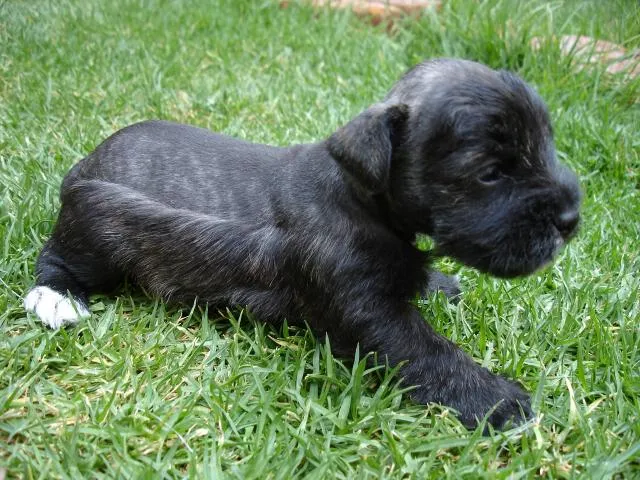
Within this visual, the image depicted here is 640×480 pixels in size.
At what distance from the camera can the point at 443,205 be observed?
2533 millimetres

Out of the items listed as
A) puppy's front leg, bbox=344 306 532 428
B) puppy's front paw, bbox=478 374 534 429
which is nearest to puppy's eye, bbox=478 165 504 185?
puppy's front leg, bbox=344 306 532 428

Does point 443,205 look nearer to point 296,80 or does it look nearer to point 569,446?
point 569,446

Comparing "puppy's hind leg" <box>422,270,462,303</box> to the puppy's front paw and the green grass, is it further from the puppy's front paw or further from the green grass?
the puppy's front paw

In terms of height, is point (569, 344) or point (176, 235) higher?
point (176, 235)

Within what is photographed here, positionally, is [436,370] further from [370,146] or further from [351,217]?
[370,146]

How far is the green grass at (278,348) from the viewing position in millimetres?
2385

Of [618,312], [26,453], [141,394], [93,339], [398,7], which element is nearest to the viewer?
[26,453]

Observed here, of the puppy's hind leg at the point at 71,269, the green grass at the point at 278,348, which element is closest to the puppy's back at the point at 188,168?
the puppy's hind leg at the point at 71,269

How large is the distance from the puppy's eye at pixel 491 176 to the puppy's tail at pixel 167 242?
98cm

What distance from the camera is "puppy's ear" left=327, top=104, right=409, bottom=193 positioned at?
2.48m

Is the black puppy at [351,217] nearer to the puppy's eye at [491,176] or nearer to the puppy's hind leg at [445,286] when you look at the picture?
the puppy's eye at [491,176]

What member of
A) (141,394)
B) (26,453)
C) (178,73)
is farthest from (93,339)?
(178,73)

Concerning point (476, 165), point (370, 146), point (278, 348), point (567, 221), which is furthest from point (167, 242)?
point (567, 221)

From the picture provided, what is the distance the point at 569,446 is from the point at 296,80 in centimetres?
449
